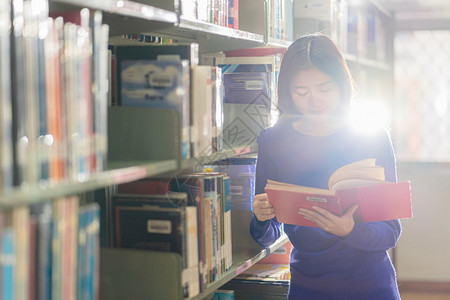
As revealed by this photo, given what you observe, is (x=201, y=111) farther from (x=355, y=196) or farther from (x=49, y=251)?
(x=49, y=251)

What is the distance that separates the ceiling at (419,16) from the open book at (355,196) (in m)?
2.70

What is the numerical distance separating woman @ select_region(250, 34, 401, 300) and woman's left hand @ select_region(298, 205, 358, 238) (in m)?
0.02

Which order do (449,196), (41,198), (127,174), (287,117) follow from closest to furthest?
(41,198), (127,174), (287,117), (449,196)

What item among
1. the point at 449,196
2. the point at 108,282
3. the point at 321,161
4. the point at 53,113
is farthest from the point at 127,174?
the point at 449,196

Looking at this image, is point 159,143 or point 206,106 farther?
point 206,106

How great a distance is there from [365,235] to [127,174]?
32.9 inches

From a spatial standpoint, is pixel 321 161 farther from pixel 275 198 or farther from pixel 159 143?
pixel 159 143

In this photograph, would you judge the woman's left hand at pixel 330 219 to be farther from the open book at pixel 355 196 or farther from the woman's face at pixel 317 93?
the woman's face at pixel 317 93

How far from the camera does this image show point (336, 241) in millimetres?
1899

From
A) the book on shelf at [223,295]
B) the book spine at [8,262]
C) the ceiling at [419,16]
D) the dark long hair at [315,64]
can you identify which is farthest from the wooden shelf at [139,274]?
the ceiling at [419,16]

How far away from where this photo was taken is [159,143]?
1.54 metres

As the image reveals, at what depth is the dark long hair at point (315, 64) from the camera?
6.37ft

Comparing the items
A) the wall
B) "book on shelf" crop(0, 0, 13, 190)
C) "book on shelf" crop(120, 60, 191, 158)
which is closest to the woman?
"book on shelf" crop(120, 60, 191, 158)

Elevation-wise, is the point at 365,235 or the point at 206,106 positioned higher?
the point at 206,106
